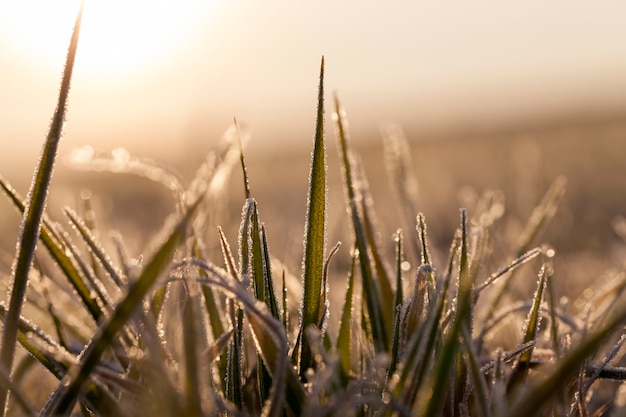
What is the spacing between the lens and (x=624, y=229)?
1382 millimetres

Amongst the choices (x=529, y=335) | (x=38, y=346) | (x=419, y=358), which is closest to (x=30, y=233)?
(x=38, y=346)

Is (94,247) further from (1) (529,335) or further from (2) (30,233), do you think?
(1) (529,335)

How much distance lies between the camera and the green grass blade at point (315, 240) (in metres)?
0.84

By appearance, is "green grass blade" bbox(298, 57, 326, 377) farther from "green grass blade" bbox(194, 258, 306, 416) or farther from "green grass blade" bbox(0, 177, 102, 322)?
"green grass blade" bbox(0, 177, 102, 322)

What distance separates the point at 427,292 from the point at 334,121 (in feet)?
0.85

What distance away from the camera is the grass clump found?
611mm

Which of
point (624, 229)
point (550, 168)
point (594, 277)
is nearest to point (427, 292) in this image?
point (624, 229)

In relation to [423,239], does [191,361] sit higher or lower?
lower

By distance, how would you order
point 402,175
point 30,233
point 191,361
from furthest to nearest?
point 402,175 < point 30,233 < point 191,361

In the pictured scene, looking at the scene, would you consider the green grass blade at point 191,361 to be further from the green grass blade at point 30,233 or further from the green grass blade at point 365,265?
the green grass blade at point 365,265

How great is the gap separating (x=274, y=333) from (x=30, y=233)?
229mm

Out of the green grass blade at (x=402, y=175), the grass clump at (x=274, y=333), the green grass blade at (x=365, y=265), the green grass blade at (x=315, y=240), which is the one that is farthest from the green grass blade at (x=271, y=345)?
the green grass blade at (x=402, y=175)

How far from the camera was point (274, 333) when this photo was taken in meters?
0.70

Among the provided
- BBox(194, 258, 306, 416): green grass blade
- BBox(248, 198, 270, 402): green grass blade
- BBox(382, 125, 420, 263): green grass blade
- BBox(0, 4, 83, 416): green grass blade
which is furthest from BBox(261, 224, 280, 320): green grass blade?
BBox(382, 125, 420, 263): green grass blade
